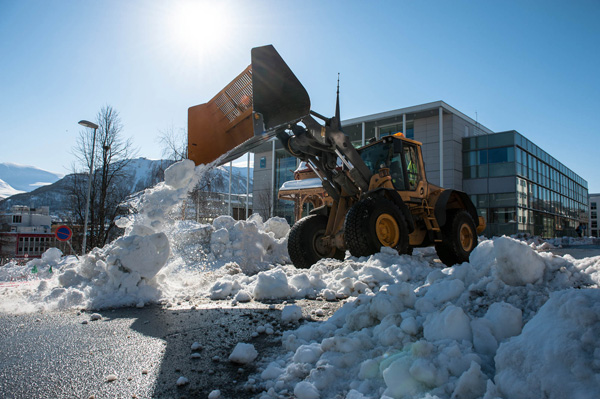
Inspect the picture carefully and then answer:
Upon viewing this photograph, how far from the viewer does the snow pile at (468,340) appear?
1.62 meters

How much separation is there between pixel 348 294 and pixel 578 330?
9.49ft

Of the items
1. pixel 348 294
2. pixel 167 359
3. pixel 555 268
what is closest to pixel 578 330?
pixel 555 268

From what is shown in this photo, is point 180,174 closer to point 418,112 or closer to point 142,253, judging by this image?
point 142,253

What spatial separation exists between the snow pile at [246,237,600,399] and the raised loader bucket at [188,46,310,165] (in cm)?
260

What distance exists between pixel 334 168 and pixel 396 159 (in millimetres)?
1335

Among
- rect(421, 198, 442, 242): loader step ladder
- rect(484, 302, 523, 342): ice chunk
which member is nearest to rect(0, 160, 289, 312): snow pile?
rect(484, 302, 523, 342): ice chunk

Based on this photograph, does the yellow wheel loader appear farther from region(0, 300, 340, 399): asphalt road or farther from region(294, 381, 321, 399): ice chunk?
region(294, 381, 321, 399): ice chunk

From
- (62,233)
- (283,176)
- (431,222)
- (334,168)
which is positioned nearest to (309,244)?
(334,168)

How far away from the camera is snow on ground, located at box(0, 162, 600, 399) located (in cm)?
167

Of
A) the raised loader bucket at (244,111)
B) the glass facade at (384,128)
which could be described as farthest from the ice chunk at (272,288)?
the glass facade at (384,128)

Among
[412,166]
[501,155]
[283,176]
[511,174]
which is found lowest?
[412,166]

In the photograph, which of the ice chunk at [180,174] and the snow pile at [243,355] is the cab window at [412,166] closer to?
the ice chunk at [180,174]

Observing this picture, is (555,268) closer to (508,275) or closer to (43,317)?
(508,275)

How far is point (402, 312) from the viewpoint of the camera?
8.61 feet
